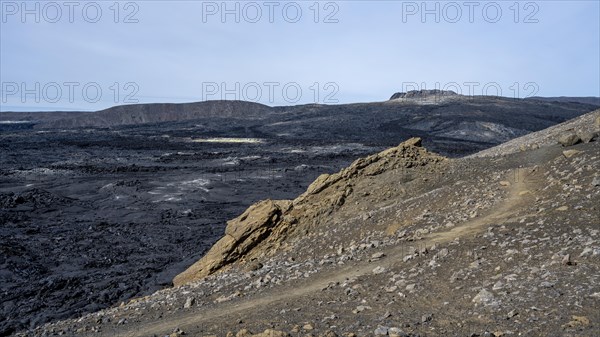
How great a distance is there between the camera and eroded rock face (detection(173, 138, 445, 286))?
1116cm

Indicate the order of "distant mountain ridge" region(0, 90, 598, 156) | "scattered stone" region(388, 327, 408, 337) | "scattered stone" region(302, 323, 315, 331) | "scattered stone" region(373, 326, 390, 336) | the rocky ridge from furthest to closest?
1. "distant mountain ridge" region(0, 90, 598, 156)
2. "scattered stone" region(302, 323, 315, 331)
3. the rocky ridge
4. "scattered stone" region(373, 326, 390, 336)
5. "scattered stone" region(388, 327, 408, 337)

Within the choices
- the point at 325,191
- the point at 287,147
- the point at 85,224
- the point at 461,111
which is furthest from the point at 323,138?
the point at 325,191

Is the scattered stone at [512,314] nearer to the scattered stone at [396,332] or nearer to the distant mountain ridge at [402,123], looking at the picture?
the scattered stone at [396,332]

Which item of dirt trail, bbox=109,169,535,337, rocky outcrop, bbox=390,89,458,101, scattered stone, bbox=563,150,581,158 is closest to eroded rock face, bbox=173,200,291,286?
dirt trail, bbox=109,169,535,337

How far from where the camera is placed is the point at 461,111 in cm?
7388

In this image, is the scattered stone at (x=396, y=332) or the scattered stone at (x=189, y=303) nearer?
the scattered stone at (x=396, y=332)

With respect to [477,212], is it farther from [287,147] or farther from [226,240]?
[287,147]

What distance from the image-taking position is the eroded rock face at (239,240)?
11.1 metres

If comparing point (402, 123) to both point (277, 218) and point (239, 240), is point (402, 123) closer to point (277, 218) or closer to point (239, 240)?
point (277, 218)

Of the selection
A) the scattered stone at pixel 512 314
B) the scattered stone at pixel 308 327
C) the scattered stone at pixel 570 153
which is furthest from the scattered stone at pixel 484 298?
the scattered stone at pixel 570 153

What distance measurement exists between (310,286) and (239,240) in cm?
391

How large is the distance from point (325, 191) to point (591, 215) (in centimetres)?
652

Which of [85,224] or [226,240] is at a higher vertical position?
[226,240]

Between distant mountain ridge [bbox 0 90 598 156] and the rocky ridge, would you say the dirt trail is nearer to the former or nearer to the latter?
the rocky ridge
